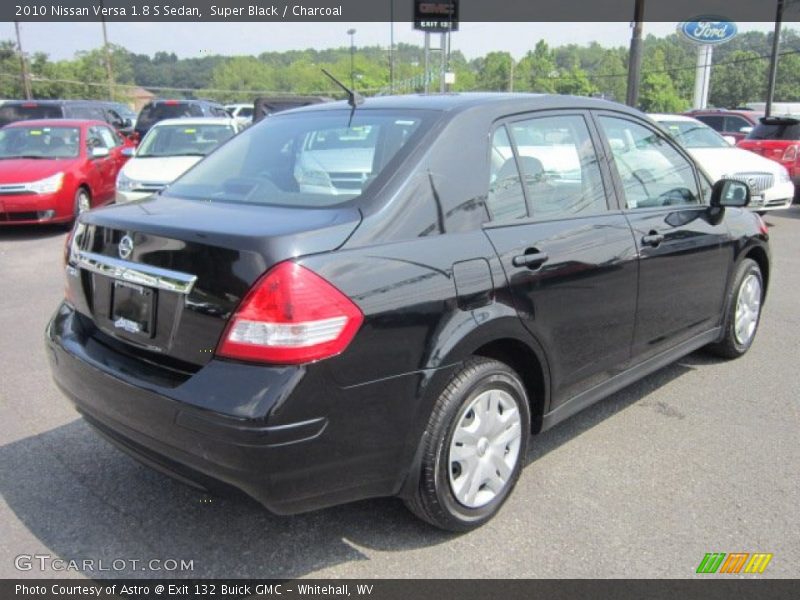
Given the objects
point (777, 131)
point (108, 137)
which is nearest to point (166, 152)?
point (108, 137)

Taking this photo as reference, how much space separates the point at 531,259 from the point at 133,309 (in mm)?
1577

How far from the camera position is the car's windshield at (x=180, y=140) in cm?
1056

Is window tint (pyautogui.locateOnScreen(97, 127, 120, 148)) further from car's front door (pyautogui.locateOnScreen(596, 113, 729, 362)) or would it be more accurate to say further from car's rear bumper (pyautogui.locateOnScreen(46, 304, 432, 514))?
car's rear bumper (pyautogui.locateOnScreen(46, 304, 432, 514))

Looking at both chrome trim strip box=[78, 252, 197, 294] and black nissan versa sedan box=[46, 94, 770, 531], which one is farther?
chrome trim strip box=[78, 252, 197, 294]

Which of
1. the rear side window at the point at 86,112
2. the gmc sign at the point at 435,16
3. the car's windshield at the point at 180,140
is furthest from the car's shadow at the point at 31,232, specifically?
the gmc sign at the point at 435,16

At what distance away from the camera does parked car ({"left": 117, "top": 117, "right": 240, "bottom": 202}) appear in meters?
9.45

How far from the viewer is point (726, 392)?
4309mm

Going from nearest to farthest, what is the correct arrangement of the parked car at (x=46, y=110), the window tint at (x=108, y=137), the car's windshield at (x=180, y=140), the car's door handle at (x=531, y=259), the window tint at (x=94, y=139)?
the car's door handle at (x=531, y=259)
the car's windshield at (x=180, y=140)
the window tint at (x=94, y=139)
the window tint at (x=108, y=137)
the parked car at (x=46, y=110)

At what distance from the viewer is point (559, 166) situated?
10.8 feet

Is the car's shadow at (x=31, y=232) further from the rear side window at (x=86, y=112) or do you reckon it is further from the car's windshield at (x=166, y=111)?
the car's windshield at (x=166, y=111)

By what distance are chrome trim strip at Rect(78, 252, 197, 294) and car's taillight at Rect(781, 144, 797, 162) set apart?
41.4ft

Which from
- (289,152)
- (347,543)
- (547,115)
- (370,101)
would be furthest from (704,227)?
(347,543)
